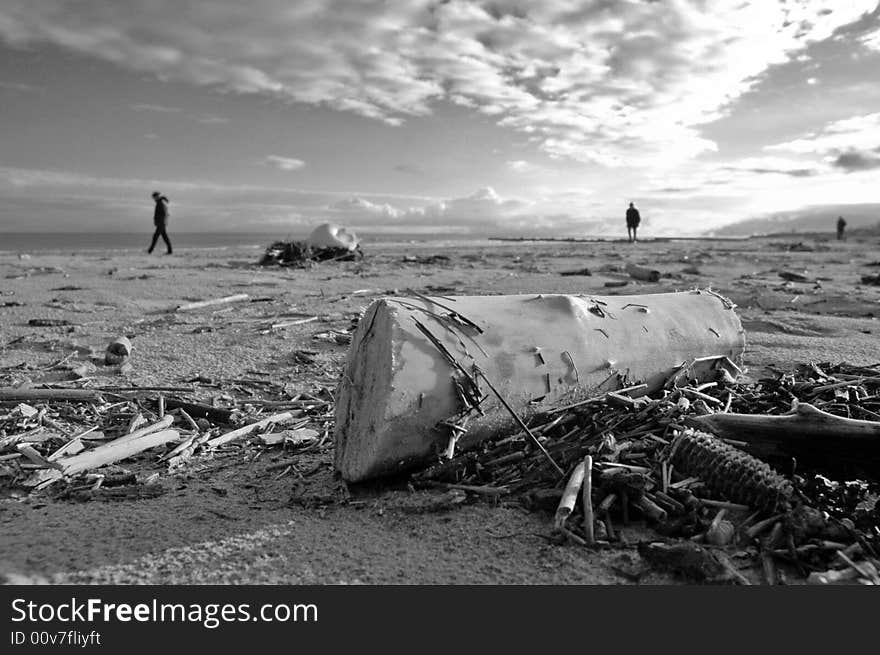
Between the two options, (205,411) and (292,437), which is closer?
(292,437)

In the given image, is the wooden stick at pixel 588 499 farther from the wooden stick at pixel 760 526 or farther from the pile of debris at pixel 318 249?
the pile of debris at pixel 318 249

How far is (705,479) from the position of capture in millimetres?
2322

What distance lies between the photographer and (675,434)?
260cm

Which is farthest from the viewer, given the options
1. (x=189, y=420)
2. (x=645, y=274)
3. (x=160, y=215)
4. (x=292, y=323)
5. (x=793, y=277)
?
(x=160, y=215)

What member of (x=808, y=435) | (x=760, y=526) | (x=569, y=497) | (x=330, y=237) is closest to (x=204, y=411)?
(x=569, y=497)

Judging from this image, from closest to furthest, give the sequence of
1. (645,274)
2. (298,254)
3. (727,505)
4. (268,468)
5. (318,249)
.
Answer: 1. (727,505)
2. (268,468)
3. (645,274)
4. (298,254)
5. (318,249)

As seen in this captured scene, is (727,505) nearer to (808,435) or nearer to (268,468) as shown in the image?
(808,435)

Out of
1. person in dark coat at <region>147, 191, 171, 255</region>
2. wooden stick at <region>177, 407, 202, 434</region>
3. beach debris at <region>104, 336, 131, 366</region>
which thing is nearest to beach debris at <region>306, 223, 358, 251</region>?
person in dark coat at <region>147, 191, 171, 255</region>

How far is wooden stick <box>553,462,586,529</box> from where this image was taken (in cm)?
216

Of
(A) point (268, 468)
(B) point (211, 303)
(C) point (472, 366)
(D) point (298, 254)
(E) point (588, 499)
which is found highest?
(D) point (298, 254)

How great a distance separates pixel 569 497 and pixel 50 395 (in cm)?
303

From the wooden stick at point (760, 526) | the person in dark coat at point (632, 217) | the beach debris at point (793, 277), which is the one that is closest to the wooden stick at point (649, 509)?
the wooden stick at point (760, 526)
